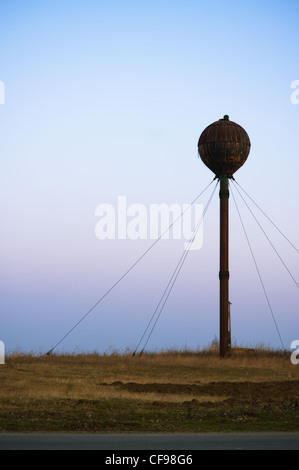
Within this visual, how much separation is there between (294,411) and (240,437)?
16.9 ft

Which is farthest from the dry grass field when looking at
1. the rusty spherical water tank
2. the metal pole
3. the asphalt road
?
the rusty spherical water tank

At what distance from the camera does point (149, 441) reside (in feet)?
38.1

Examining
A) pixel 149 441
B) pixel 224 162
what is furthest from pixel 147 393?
pixel 224 162

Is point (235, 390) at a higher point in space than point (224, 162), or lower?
lower

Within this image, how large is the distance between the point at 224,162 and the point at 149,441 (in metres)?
25.4

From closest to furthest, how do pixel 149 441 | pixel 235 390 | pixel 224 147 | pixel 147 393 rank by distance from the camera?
1. pixel 149 441
2. pixel 147 393
3. pixel 235 390
4. pixel 224 147

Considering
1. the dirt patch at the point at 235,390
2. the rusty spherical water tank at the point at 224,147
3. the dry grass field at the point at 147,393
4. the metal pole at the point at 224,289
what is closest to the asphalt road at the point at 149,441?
the dry grass field at the point at 147,393

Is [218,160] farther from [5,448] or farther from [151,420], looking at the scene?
[5,448]

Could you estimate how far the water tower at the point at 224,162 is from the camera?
3512cm

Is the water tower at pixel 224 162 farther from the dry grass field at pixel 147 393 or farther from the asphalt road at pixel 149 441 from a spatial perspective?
the asphalt road at pixel 149 441

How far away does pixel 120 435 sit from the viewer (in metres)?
12.5

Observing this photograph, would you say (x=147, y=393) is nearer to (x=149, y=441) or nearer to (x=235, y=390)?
(x=235, y=390)

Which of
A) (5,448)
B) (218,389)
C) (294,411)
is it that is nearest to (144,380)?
(218,389)

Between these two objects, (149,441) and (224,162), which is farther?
(224,162)
